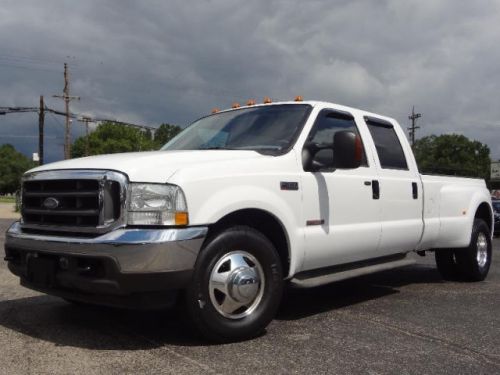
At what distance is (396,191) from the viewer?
19.2 ft

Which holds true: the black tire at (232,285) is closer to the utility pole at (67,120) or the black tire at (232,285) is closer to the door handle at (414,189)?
the door handle at (414,189)

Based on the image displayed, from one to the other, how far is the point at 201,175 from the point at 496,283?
490cm

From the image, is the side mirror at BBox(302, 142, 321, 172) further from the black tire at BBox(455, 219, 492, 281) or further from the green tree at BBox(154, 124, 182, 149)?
the green tree at BBox(154, 124, 182, 149)

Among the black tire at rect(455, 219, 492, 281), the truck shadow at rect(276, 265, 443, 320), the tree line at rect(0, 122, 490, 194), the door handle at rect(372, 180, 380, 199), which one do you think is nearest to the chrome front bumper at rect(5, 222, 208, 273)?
the truck shadow at rect(276, 265, 443, 320)

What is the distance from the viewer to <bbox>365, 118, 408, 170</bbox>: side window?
234 inches

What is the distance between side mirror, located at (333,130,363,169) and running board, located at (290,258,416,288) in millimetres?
1002

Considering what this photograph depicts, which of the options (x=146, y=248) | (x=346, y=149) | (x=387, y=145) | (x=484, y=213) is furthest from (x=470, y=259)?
(x=146, y=248)

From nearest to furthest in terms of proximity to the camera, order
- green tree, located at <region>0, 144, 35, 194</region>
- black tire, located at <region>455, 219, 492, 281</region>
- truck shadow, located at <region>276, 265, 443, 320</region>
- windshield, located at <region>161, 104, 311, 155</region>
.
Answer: windshield, located at <region>161, 104, 311, 155</region>, truck shadow, located at <region>276, 265, 443, 320</region>, black tire, located at <region>455, 219, 492, 281</region>, green tree, located at <region>0, 144, 35, 194</region>

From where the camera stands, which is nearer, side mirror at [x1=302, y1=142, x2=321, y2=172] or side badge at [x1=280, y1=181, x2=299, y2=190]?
side badge at [x1=280, y1=181, x2=299, y2=190]

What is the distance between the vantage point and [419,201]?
20.5 feet

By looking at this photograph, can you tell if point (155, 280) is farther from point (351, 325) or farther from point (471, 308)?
point (471, 308)

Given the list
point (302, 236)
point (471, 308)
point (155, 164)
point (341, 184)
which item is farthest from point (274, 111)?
point (471, 308)

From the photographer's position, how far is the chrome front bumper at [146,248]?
3.64 m

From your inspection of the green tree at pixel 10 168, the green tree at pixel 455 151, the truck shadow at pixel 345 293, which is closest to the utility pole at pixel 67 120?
the truck shadow at pixel 345 293
